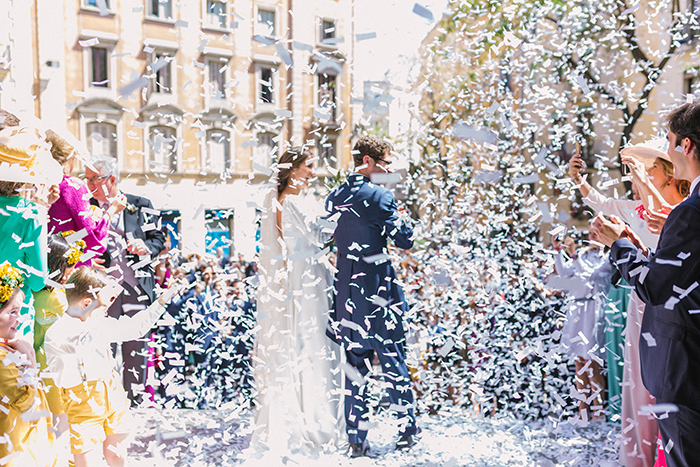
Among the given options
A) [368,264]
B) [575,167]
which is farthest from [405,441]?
[575,167]

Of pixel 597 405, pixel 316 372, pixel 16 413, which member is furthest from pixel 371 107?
pixel 597 405

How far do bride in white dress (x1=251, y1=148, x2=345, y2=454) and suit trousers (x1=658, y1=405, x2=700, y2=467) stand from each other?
80.2 inches

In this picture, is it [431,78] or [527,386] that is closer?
[527,386]

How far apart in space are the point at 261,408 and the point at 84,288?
131 centimetres

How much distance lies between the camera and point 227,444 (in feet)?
12.1

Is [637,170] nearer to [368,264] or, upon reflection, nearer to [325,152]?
[368,264]

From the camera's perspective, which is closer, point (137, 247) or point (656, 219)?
point (656, 219)

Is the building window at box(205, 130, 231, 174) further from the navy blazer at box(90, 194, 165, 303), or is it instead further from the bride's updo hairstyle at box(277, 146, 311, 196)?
the bride's updo hairstyle at box(277, 146, 311, 196)

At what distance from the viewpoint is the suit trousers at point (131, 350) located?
3.96m

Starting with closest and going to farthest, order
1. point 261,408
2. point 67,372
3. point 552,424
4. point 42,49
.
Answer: point 67,372, point 261,408, point 552,424, point 42,49

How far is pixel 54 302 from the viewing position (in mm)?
2869

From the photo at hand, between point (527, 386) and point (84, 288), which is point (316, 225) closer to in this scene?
point (84, 288)

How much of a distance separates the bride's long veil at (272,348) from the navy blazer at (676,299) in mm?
2067

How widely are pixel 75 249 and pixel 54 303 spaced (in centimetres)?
33
